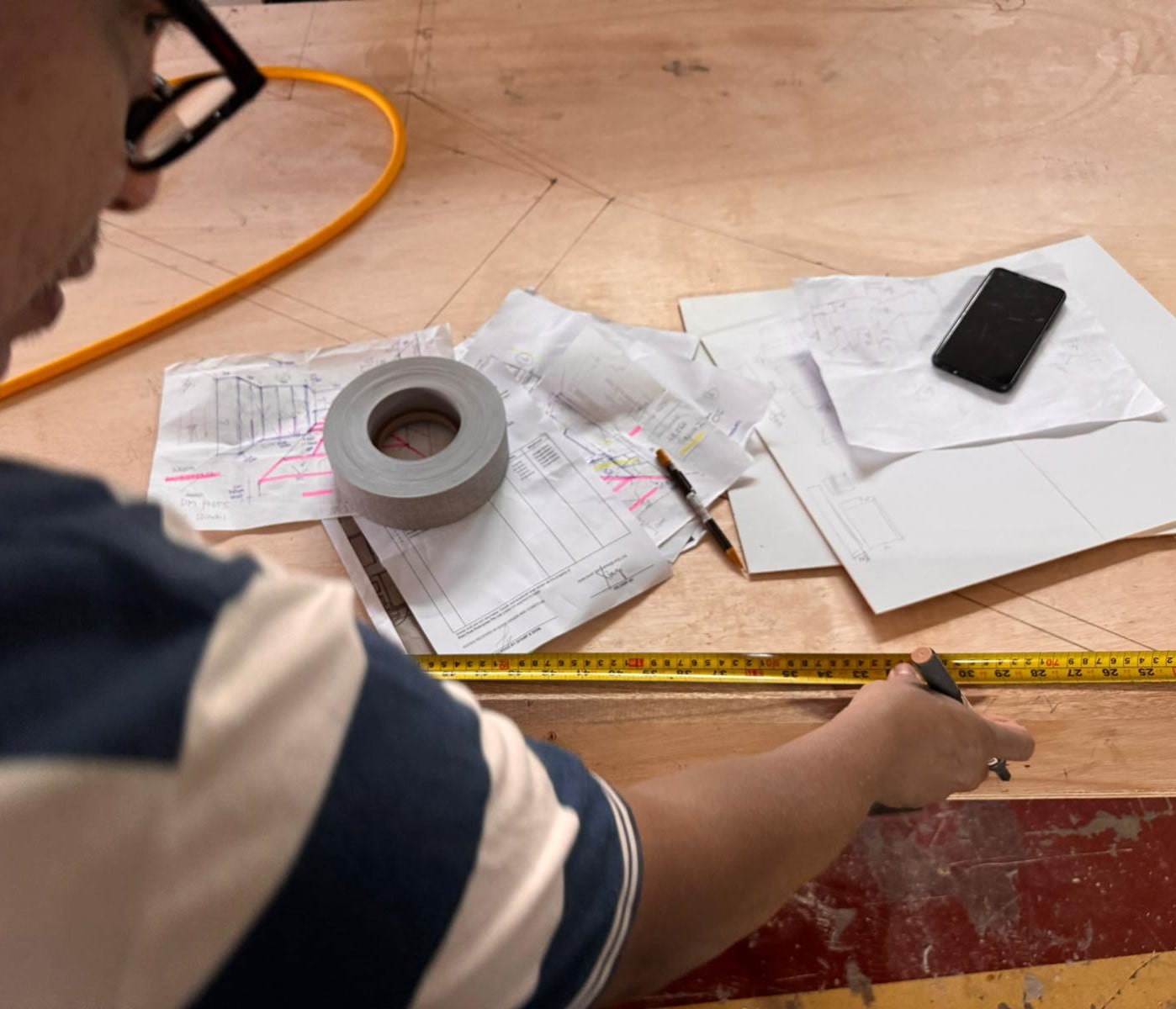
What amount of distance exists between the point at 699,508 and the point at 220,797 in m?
0.69

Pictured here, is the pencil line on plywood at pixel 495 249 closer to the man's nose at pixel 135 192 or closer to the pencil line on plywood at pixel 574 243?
the pencil line on plywood at pixel 574 243

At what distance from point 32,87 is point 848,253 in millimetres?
999

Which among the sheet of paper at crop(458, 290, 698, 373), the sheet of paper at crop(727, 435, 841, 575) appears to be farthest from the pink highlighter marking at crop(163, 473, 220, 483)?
the sheet of paper at crop(727, 435, 841, 575)

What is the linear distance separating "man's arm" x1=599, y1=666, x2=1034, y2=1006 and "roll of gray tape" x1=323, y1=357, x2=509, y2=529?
1.30ft

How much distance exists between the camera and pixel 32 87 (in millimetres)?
451

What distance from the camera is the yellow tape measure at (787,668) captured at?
2.90 ft

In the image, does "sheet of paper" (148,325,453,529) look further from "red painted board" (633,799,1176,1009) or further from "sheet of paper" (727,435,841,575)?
"red painted board" (633,799,1176,1009)

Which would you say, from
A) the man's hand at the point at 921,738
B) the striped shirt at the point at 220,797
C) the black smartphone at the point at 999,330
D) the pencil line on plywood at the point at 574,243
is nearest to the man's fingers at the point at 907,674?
the man's hand at the point at 921,738

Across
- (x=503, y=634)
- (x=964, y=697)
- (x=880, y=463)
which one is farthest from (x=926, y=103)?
(x=503, y=634)

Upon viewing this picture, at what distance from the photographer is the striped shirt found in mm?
→ 358

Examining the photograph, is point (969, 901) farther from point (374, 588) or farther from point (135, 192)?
point (135, 192)

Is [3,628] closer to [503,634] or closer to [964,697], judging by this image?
[503,634]

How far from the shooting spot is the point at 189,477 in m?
1.03

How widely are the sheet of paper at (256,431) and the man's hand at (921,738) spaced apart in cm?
60
